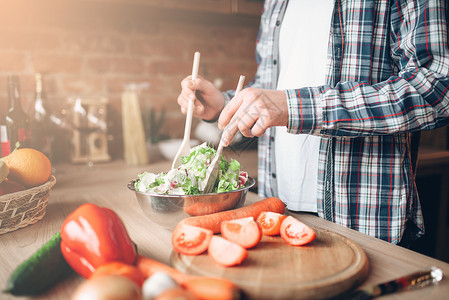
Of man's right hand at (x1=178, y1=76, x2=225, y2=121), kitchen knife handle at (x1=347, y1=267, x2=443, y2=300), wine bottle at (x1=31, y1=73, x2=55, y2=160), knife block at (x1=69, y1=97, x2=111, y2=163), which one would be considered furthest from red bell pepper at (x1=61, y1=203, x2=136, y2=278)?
knife block at (x1=69, y1=97, x2=111, y2=163)

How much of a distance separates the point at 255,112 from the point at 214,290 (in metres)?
0.43

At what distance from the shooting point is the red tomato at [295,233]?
70cm

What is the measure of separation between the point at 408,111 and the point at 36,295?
863 millimetres

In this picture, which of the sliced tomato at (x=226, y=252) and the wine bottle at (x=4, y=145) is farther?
the wine bottle at (x=4, y=145)

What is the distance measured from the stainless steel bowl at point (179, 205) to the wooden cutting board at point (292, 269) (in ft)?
0.43

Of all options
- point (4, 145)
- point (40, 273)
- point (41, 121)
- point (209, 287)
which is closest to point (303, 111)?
point (209, 287)

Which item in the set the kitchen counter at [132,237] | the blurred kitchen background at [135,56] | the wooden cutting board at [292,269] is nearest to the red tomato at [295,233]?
the wooden cutting board at [292,269]

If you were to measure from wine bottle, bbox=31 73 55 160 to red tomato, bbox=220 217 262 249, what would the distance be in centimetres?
105

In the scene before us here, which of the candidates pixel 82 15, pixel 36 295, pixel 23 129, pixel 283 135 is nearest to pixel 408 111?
pixel 283 135

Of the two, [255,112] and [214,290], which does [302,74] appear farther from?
[214,290]

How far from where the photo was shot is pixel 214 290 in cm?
51

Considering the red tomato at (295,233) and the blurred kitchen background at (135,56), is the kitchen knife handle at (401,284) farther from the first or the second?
the blurred kitchen background at (135,56)

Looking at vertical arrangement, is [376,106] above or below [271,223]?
above

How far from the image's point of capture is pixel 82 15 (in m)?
1.81
